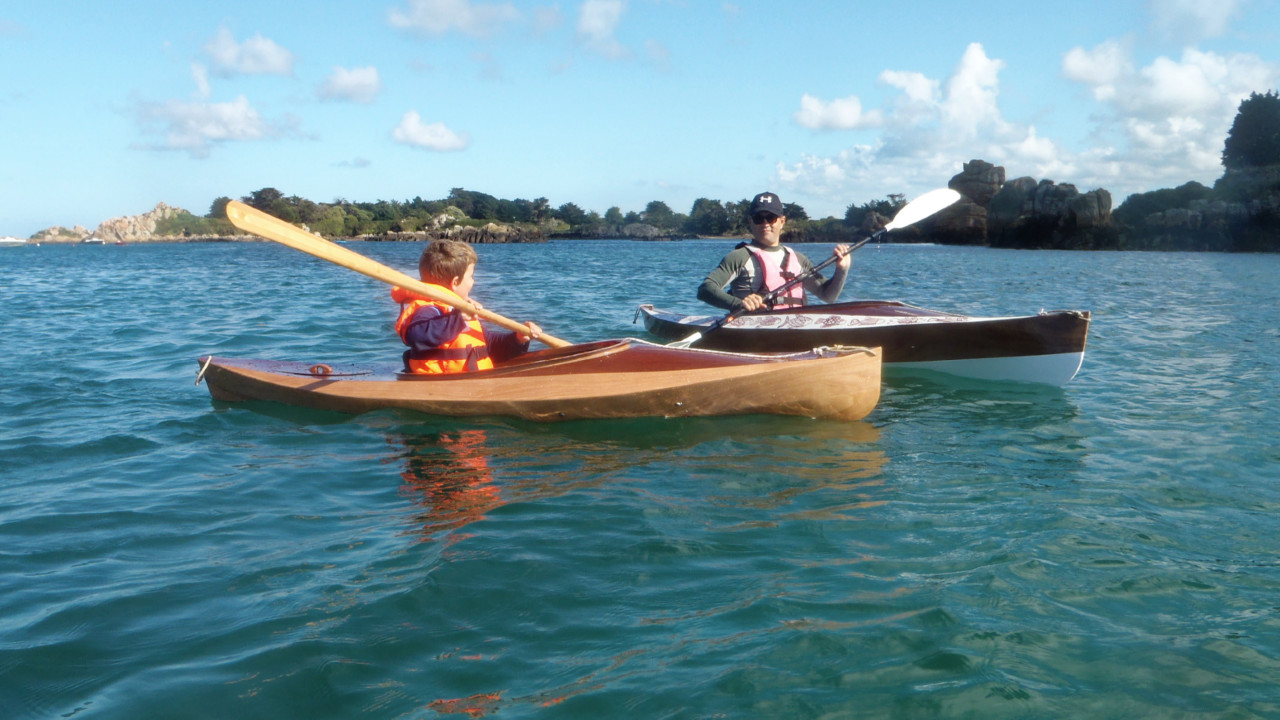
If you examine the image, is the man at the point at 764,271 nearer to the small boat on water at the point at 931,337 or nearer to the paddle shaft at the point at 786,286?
the paddle shaft at the point at 786,286

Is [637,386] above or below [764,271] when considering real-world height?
below

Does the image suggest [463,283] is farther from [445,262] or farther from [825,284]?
[825,284]

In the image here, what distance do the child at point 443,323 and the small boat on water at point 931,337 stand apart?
2.16m

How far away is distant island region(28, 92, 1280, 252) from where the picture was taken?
4622cm

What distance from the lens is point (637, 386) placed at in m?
5.66

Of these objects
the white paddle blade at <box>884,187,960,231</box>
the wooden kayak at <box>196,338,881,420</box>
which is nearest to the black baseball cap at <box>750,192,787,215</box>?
the white paddle blade at <box>884,187,960,231</box>

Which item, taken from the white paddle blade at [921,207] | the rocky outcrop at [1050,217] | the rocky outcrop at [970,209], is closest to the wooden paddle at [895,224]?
the white paddle blade at [921,207]

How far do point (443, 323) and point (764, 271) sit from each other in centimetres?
302

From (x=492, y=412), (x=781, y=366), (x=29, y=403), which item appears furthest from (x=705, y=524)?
(x=29, y=403)

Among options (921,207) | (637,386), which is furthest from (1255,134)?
(637,386)

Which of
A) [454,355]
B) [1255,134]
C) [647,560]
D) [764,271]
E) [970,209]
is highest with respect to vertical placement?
[1255,134]

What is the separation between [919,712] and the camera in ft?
8.11

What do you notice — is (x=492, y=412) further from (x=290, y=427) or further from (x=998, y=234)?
(x=998, y=234)

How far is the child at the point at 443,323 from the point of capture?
18.9 ft
